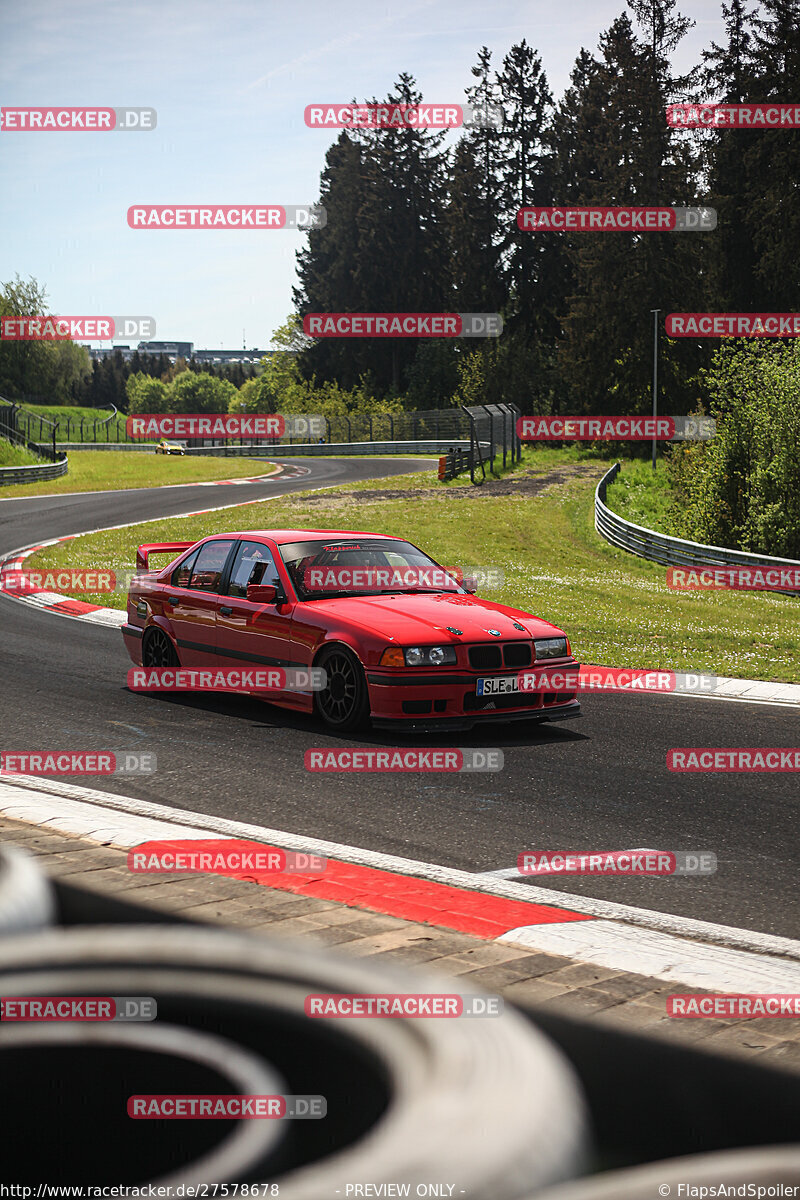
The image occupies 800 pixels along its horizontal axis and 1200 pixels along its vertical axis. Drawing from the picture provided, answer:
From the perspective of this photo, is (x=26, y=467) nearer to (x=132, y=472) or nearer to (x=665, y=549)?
(x=132, y=472)

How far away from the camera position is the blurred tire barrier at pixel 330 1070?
294 centimetres

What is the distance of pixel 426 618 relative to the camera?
927 cm

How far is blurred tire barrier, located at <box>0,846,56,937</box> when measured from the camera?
4770 millimetres

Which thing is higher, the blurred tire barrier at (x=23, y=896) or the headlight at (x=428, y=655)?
the headlight at (x=428, y=655)

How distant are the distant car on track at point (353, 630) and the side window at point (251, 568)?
0.04 ft

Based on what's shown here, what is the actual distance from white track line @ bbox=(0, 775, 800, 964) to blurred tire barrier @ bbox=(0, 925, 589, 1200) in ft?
3.81

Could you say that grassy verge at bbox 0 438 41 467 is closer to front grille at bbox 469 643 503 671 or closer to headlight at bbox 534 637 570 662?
headlight at bbox 534 637 570 662

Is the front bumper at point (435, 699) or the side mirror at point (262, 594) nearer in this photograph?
the front bumper at point (435, 699)

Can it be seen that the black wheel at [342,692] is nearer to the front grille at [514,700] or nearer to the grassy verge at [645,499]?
the front grille at [514,700]

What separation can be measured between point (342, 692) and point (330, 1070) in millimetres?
5770

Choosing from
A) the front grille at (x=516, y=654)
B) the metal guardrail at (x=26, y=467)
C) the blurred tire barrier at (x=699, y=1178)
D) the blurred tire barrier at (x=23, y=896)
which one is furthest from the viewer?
the metal guardrail at (x=26, y=467)

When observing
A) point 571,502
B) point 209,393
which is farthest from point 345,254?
point 209,393

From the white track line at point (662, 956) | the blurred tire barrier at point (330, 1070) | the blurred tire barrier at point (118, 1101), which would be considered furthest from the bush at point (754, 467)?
the blurred tire barrier at point (118, 1101)

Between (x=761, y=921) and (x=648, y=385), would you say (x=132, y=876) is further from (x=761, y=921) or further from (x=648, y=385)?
(x=648, y=385)
